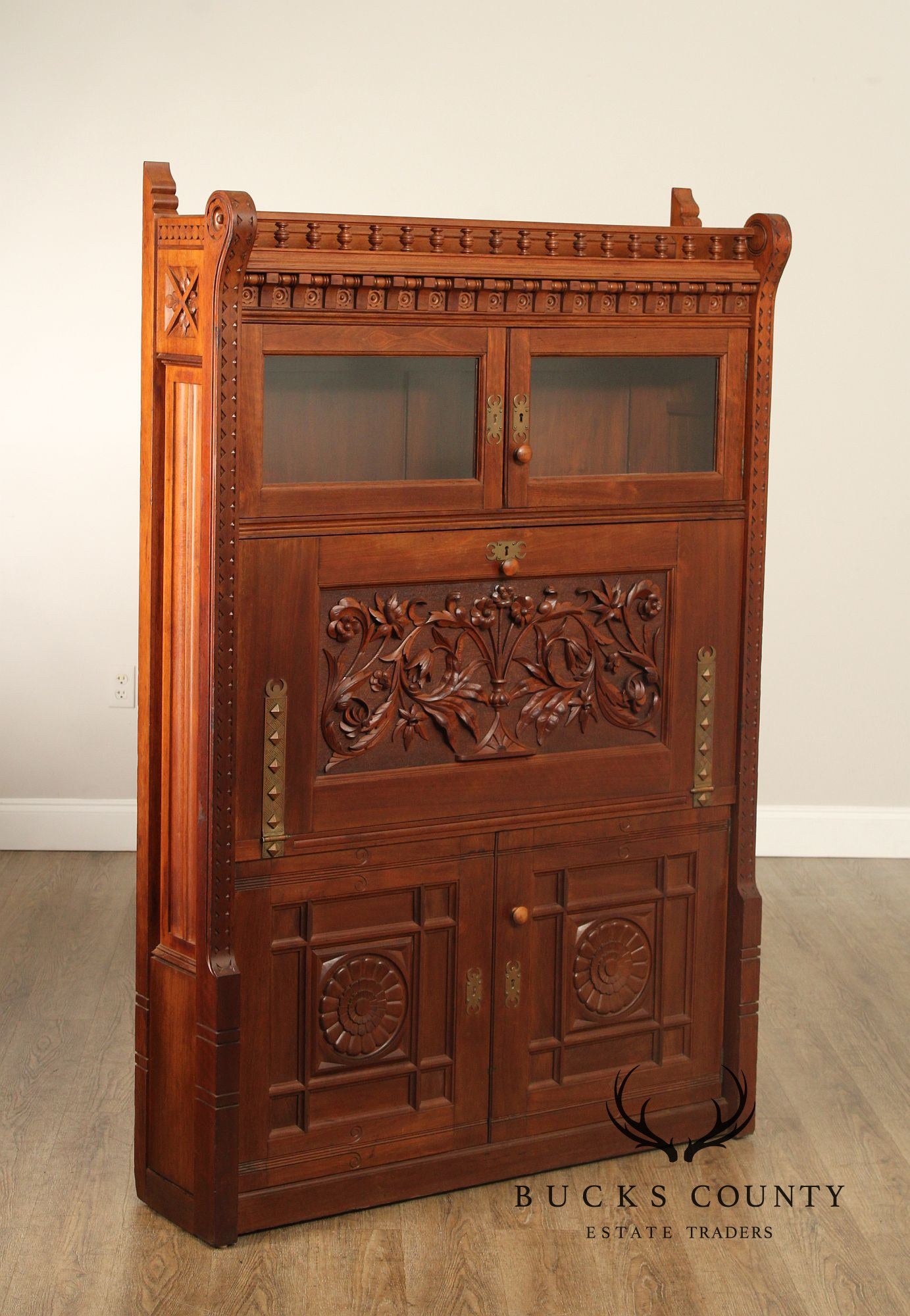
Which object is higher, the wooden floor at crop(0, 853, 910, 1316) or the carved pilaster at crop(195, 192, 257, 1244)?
the carved pilaster at crop(195, 192, 257, 1244)

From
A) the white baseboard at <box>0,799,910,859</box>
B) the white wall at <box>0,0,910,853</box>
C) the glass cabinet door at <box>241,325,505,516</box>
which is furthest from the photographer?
the white baseboard at <box>0,799,910,859</box>

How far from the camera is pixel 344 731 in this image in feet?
9.11

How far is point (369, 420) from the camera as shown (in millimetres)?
2707

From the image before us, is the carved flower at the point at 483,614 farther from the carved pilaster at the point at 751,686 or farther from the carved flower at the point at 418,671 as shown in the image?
the carved pilaster at the point at 751,686

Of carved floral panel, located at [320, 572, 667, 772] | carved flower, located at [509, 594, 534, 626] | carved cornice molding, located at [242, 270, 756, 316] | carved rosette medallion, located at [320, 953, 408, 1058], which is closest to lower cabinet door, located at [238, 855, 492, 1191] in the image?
carved rosette medallion, located at [320, 953, 408, 1058]

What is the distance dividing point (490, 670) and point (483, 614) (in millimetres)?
108

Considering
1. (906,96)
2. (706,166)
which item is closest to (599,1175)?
(706,166)

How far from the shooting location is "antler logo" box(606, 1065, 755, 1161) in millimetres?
3137

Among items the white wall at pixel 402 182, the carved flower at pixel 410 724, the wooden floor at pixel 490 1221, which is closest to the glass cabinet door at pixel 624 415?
the carved flower at pixel 410 724

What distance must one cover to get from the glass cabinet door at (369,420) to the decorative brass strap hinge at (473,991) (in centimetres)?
87

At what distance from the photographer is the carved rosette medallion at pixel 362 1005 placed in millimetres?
2844

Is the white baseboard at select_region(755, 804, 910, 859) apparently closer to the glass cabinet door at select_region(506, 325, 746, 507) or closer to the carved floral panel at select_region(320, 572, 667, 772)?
the carved floral panel at select_region(320, 572, 667, 772)

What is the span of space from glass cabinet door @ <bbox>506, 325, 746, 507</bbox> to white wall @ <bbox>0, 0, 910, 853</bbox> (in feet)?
6.09

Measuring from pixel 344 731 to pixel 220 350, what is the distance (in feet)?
2.26
